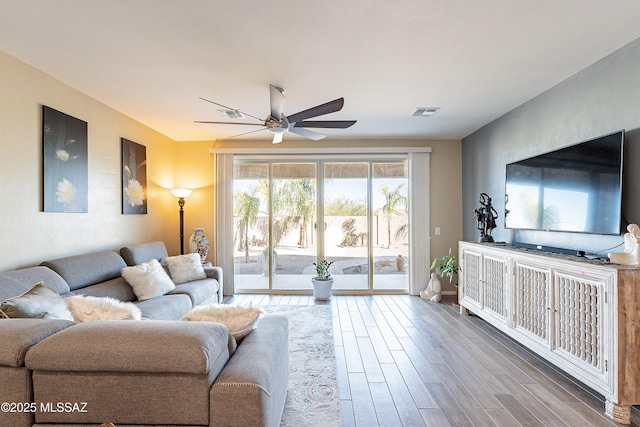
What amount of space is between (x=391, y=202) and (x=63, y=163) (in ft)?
14.1

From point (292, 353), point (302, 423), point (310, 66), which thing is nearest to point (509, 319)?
point (292, 353)

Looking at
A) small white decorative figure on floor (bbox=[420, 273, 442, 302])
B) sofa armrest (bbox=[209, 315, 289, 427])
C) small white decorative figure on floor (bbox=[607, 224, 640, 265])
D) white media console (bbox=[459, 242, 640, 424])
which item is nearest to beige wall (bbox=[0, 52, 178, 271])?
sofa armrest (bbox=[209, 315, 289, 427])

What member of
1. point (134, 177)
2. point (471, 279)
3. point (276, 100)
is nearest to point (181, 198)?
point (134, 177)

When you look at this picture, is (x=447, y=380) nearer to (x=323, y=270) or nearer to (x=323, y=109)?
(x=323, y=109)

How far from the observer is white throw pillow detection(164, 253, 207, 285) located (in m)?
4.21

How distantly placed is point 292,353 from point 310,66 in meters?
2.50

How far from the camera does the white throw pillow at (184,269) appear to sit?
421cm

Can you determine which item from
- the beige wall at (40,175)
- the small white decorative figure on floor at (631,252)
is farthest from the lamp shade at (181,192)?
the small white decorative figure on floor at (631,252)

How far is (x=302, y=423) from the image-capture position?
6.98ft

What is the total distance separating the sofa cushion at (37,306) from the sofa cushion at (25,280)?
0.37m

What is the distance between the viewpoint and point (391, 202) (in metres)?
5.71

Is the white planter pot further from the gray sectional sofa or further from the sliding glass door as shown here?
the gray sectional sofa

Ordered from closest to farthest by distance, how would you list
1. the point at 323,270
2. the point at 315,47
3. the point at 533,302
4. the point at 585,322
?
the point at 585,322, the point at 315,47, the point at 533,302, the point at 323,270

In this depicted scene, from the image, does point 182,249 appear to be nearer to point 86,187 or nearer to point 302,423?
point 86,187
